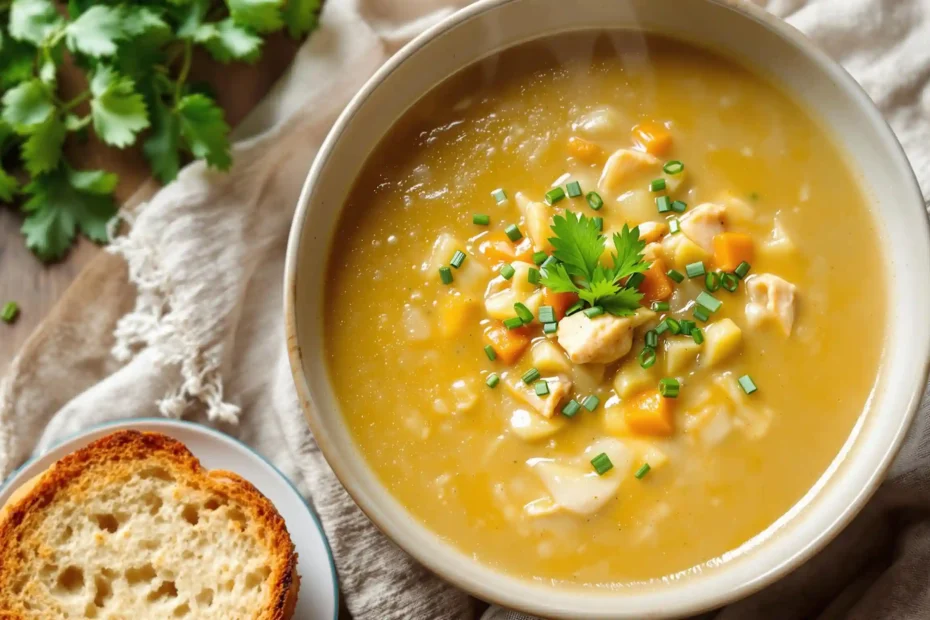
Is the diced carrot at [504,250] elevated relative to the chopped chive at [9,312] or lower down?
lower down

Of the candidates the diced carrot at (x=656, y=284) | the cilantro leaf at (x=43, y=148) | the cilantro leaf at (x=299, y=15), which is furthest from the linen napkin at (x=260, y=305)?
the diced carrot at (x=656, y=284)

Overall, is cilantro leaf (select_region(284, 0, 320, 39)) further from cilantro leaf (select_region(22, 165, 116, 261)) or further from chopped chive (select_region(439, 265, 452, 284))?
chopped chive (select_region(439, 265, 452, 284))

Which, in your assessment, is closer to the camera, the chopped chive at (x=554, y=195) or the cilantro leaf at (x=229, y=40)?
the chopped chive at (x=554, y=195)

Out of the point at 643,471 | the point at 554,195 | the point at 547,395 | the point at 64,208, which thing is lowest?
the point at 643,471

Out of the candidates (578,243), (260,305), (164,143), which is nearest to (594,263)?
(578,243)

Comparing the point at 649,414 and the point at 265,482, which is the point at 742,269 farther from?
the point at 265,482

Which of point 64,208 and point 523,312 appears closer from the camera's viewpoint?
point 523,312

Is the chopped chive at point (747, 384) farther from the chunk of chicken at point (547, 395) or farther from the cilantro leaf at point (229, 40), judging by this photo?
the cilantro leaf at point (229, 40)
